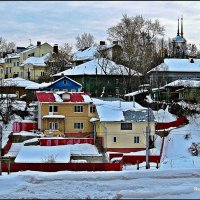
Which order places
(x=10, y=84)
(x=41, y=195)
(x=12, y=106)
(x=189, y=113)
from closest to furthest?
(x=41, y=195) → (x=189, y=113) → (x=12, y=106) → (x=10, y=84)

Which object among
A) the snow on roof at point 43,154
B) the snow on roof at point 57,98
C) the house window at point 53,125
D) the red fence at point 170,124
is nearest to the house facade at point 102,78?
the snow on roof at point 57,98

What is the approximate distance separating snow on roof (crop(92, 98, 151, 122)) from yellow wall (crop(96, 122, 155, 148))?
0.48 meters

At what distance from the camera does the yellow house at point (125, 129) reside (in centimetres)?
3228

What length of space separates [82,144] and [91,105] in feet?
18.1

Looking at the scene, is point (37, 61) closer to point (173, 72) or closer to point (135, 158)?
point (173, 72)

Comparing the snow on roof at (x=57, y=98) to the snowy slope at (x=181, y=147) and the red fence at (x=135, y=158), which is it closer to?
the snowy slope at (x=181, y=147)

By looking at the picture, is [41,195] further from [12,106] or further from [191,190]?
[12,106]

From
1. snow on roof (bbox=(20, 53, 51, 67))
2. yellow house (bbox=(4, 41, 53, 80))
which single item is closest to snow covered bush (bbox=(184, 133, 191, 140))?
snow on roof (bbox=(20, 53, 51, 67))

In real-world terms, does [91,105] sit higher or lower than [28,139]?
higher

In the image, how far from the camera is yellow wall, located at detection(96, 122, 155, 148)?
106 feet

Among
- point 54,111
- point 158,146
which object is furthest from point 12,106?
point 158,146

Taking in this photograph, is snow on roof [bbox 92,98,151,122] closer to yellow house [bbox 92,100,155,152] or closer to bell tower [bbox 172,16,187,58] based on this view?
yellow house [bbox 92,100,155,152]

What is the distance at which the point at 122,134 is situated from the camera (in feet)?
107

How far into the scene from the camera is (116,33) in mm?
50719
